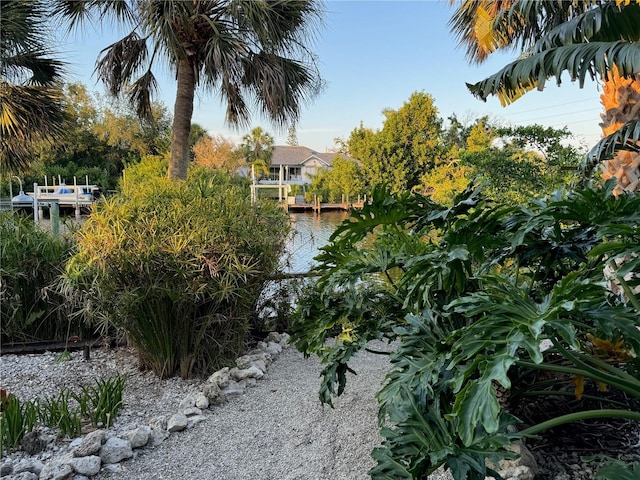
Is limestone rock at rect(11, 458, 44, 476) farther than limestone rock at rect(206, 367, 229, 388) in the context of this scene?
No

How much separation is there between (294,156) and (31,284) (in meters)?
38.2

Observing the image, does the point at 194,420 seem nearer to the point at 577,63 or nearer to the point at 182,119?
the point at 577,63

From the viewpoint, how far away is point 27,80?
5.98 m

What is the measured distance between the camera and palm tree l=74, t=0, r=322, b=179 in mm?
4969

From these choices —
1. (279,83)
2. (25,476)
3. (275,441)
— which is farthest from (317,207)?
(25,476)

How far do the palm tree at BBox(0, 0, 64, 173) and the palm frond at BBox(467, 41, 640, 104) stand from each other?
5.61 metres

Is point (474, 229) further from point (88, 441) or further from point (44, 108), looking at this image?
point (44, 108)

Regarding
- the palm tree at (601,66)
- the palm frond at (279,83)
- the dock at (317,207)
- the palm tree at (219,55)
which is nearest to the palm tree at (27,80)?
the palm tree at (219,55)

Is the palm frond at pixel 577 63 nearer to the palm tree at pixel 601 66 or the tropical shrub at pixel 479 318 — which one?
the palm tree at pixel 601 66

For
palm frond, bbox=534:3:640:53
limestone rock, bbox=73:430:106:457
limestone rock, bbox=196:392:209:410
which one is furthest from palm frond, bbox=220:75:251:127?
limestone rock, bbox=73:430:106:457

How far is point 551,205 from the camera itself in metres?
1.73

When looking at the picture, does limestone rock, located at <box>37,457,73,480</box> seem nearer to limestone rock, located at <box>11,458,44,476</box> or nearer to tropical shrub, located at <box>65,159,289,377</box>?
limestone rock, located at <box>11,458,44,476</box>

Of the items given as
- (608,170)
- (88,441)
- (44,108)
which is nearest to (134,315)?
(88,441)

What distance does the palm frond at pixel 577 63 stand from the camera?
7.50 feet
